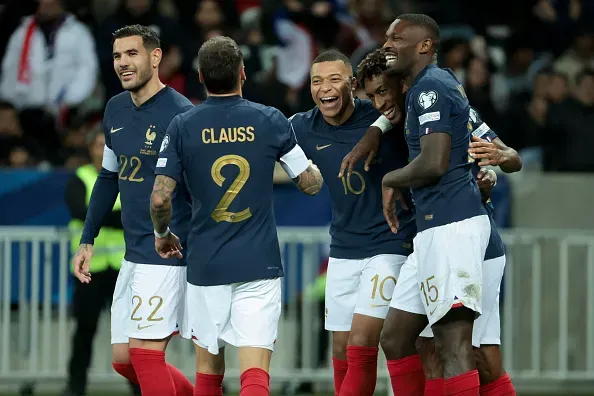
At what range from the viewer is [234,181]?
6.74 m

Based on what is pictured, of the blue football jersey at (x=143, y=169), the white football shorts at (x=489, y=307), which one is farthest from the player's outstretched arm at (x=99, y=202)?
the white football shorts at (x=489, y=307)

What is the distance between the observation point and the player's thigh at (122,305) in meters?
7.55

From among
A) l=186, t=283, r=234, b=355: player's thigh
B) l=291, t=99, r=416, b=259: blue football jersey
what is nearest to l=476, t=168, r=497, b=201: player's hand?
l=291, t=99, r=416, b=259: blue football jersey

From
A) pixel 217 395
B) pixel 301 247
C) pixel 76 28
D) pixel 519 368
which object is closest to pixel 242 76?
pixel 217 395

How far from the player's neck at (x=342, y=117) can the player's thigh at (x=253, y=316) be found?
1328mm

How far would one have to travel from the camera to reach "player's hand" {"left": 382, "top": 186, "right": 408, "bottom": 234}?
23.3 feet

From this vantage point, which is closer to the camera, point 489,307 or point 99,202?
point 489,307

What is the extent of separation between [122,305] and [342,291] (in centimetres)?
138

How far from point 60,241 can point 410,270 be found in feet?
14.6

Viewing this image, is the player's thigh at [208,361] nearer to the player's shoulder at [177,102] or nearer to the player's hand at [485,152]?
the player's shoulder at [177,102]

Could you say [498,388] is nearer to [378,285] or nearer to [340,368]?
[378,285]

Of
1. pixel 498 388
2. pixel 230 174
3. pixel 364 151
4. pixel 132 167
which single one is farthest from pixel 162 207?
pixel 498 388

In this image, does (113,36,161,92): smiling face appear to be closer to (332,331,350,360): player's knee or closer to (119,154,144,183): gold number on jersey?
(119,154,144,183): gold number on jersey

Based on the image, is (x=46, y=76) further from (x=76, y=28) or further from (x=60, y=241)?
(x=60, y=241)
